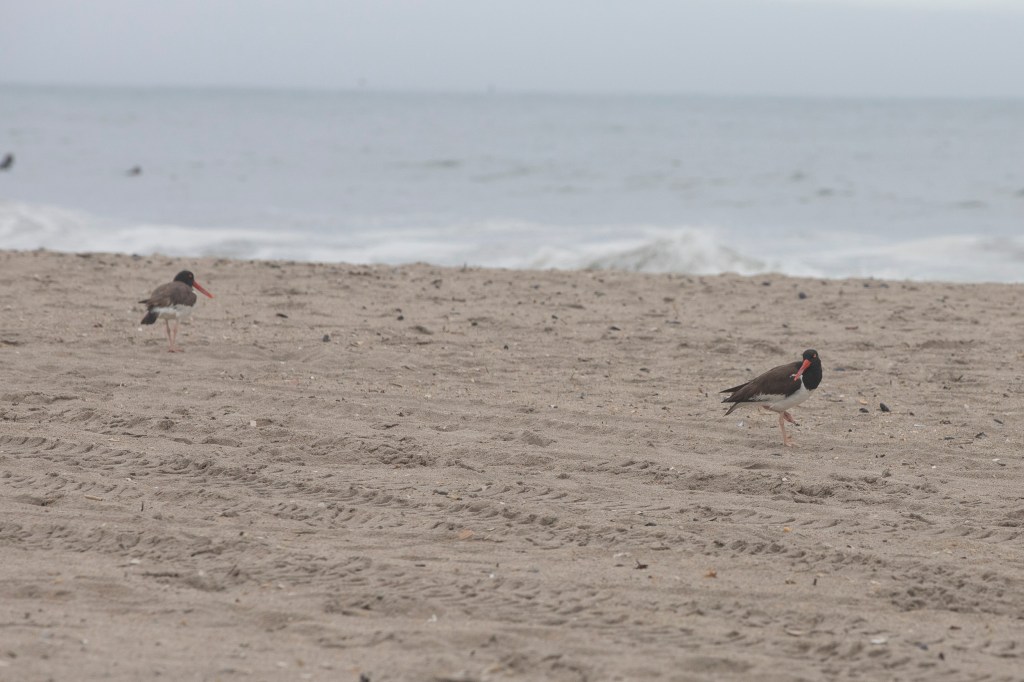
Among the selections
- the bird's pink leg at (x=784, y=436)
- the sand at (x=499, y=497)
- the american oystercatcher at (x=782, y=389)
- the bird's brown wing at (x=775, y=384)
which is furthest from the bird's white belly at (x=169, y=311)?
the bird's pink leg at (x=784, y=436)

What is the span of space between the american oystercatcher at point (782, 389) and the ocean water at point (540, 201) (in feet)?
31.8

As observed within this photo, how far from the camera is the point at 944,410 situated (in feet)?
23.3

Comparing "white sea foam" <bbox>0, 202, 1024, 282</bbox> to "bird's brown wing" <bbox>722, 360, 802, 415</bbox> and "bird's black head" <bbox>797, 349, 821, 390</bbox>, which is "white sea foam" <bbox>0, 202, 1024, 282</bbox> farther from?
"bird's brown wing" <bbox>722, 360, 802, 415</bbox>

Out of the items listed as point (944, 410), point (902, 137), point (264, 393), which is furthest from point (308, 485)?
point (902, 137)

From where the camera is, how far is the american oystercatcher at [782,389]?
6.48m

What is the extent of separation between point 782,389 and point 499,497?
202 centimetres

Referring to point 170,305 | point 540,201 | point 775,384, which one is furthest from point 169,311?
point 540,201

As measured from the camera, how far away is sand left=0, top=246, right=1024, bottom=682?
3.82 metres

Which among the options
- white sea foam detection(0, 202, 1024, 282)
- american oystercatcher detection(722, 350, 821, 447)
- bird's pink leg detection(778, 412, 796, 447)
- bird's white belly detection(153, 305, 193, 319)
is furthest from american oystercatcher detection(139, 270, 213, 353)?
white sea foam detection(0, 202, 1024, 282)

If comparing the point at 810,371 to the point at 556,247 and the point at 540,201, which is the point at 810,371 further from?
the point at 540,201

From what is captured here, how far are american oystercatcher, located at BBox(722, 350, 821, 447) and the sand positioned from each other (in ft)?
0.75

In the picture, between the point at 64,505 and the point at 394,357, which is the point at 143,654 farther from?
the point at 394,357

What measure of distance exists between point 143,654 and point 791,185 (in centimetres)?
3009

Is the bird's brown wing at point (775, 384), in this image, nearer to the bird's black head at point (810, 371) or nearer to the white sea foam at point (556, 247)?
the bird's black head at point (810, 371)
